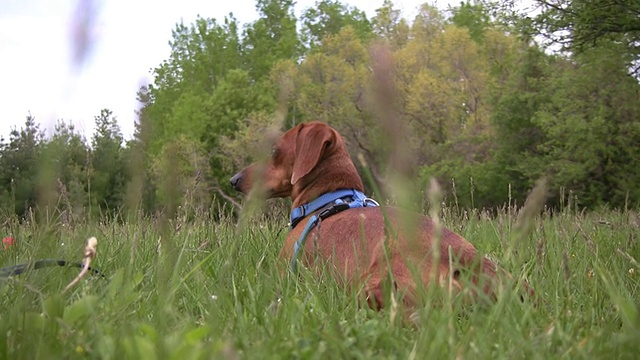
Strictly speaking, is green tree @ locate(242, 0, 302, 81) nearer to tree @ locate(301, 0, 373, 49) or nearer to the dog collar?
tree @ locate(301, 0, 373, 49)

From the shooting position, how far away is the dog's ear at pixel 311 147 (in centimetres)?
474

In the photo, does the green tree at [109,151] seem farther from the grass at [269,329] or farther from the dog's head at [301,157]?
the dog's head at [301,157]

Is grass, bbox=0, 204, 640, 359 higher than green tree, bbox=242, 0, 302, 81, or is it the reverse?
green tree, bbox=242, 0, 302, 81

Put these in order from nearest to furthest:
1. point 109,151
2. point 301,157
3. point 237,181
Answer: point 109,151, point 301,157, point 237,181

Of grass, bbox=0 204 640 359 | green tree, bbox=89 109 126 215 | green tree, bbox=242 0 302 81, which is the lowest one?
grass, bbox=0 204 640 359

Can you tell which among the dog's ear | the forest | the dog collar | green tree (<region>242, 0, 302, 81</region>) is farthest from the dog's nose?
green tree (<region>242, 0, 302, 81</region>)

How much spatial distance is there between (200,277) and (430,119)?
37.4m

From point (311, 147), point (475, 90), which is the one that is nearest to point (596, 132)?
point (475, 90)

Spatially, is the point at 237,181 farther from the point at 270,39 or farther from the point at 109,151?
the point at 270,39

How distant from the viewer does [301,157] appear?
482 cm

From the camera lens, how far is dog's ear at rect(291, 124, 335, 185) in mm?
4741

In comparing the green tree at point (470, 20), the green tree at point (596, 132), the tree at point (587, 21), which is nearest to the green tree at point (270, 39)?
the green tree at point (470, 20)

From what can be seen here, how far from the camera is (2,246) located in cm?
350

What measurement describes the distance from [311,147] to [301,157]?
10 cm
